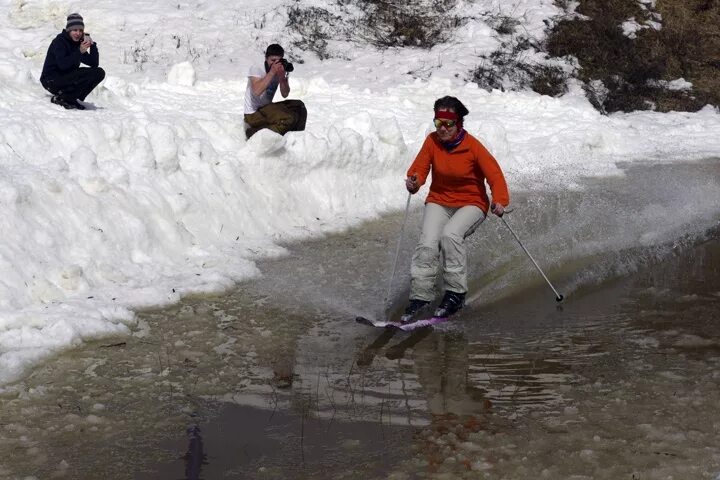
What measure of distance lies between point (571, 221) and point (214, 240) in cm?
455

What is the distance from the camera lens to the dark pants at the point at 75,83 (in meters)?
11.8

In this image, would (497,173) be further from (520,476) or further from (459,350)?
(520,476)

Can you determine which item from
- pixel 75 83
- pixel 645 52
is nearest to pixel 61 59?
pixel 75 83

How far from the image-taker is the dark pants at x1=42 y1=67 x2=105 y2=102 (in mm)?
11766

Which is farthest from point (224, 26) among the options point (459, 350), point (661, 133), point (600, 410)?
point (600, 410)

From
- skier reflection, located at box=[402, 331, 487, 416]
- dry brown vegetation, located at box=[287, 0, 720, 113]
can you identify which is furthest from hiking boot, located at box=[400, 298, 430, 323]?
dry brown vegetation, located at box=[287, 0, 720, 113]

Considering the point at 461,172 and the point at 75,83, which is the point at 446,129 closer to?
the point at 461,172

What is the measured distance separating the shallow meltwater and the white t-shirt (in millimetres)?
4103

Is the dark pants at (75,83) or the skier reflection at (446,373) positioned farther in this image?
the dark pants at (75,83)

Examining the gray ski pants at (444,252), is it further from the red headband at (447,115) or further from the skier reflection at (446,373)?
the red headband at (447,115)

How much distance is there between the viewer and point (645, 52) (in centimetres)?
2295

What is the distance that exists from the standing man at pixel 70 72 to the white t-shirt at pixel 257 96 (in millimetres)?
1955

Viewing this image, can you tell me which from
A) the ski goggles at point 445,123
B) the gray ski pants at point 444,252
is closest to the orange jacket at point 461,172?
the gray ski pants at point 444,252

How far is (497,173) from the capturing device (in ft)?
26.4
